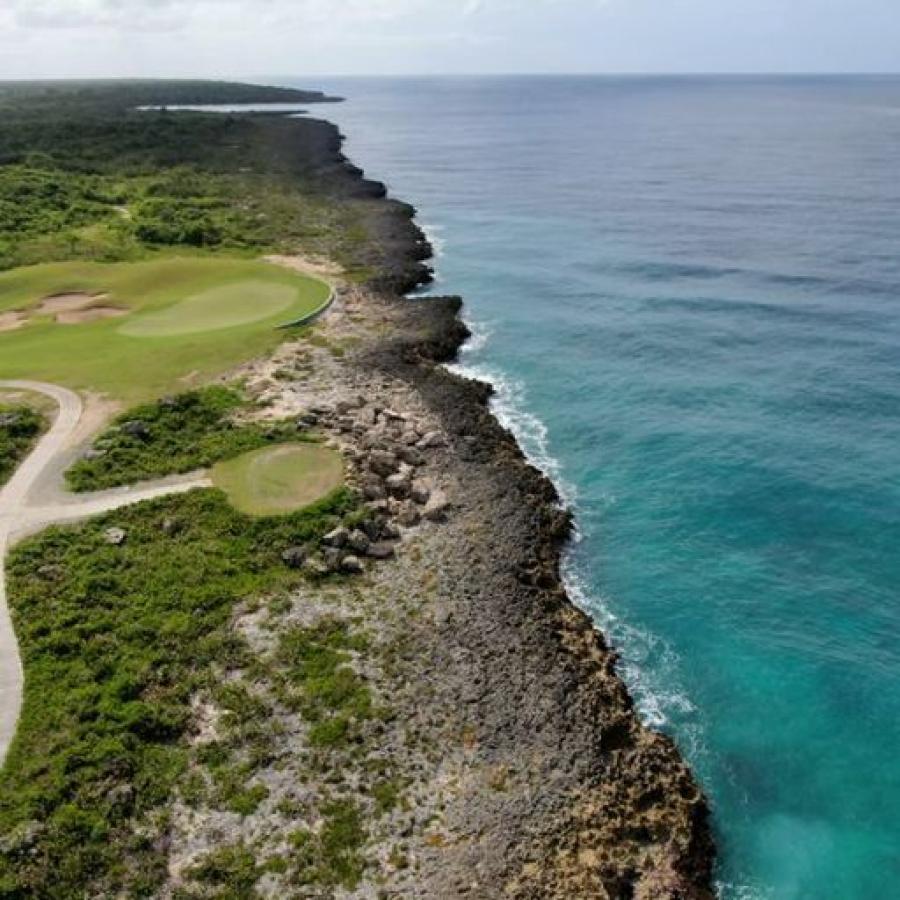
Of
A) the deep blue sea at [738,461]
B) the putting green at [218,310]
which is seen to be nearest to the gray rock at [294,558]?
the deep blue sea at [738,461]

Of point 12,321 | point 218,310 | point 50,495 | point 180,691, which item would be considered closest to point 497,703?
point 180,691

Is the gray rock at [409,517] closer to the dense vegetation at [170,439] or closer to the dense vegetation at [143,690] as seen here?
the dense vegetation at [143,690]

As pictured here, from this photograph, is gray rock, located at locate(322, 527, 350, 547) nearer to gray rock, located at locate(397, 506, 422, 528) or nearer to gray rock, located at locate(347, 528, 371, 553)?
gray rock, located at locate(347, 528, 371, 553)

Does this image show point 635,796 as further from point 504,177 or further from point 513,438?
point 504,177

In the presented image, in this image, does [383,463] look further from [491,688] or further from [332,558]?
[491,688]

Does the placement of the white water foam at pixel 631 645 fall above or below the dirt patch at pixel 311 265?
below

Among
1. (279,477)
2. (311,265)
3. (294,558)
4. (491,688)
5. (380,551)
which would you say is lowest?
(491,688)

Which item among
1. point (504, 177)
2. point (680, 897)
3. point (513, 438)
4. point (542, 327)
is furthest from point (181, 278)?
point (504, 177)
